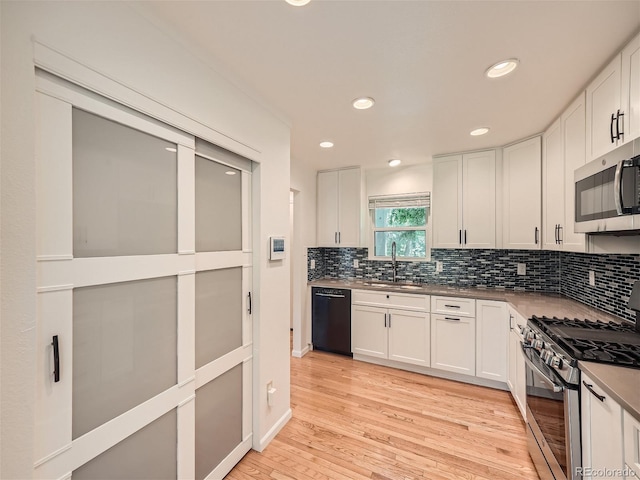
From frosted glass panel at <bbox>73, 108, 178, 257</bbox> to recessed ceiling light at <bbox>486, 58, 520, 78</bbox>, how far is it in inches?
73.1

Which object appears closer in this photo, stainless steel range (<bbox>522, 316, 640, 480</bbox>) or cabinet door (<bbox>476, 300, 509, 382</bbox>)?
stainless steel range (<bbox>522, 316, 640, 480</bbox>)

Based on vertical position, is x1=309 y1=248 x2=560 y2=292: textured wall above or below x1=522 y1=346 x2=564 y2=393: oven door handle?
above

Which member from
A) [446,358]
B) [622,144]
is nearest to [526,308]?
[446,358]

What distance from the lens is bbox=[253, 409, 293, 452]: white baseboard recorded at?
1.96 m

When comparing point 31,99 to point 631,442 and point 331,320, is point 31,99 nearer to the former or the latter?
point 631,442

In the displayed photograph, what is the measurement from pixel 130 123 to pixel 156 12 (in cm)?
52

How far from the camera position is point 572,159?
2.02 metres

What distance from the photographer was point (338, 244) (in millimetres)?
3871

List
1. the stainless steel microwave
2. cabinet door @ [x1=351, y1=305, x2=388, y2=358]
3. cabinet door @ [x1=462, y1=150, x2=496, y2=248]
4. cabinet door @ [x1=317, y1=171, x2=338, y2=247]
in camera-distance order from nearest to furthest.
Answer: the stainless steel microwave
cabinet door @ [x1=462, y1=150, x2=496, y2=248]
cabinet door @ [x1=351, y1=305, x2=388, y2=358]
cabinet door @ [x1=317, y1=171, x2=338, y2=247]

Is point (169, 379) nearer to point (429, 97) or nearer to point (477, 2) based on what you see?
point (477, 2)

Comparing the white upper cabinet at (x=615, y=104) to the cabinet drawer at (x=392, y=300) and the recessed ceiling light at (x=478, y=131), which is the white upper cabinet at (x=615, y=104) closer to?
the recessed ceiling light at (x=478, y=131)

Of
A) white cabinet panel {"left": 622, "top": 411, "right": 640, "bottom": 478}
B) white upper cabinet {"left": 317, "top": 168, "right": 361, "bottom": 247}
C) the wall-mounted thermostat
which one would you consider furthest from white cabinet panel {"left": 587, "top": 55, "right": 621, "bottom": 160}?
white upper cabinet {"left": 317, "top": 168, "right": 361, "bottom": 247}

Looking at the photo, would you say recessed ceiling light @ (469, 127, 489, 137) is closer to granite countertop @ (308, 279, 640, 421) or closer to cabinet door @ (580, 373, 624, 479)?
granite countertop @ (308, 279, 640, 421)

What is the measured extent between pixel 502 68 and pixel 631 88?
0.60 metres
